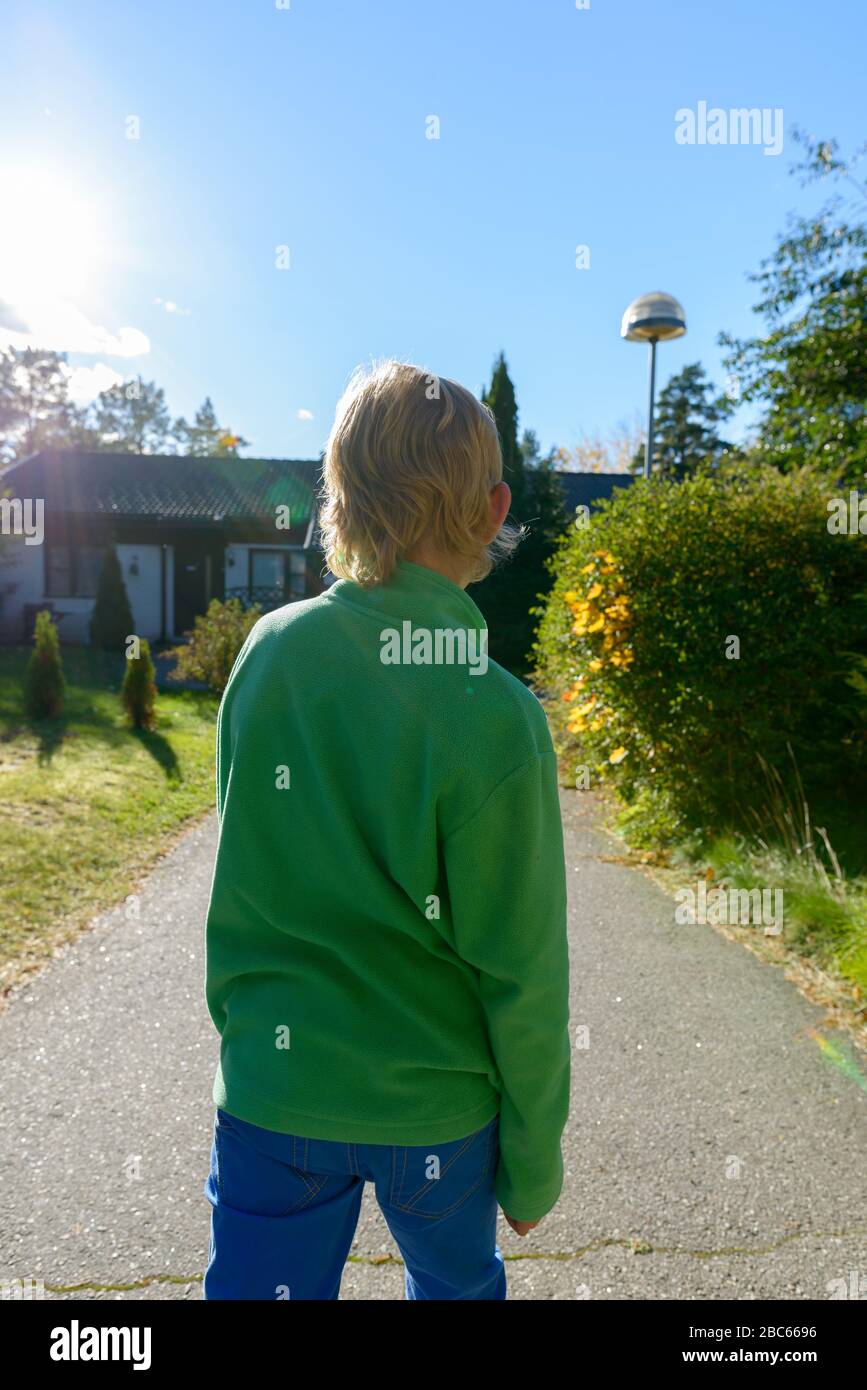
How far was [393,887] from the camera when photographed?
1416 millimetres

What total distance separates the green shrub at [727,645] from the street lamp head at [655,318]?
288 centimetres

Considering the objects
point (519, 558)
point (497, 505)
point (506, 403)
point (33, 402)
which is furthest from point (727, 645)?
point (33, 402)

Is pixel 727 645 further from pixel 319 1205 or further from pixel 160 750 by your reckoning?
pixel 160 750

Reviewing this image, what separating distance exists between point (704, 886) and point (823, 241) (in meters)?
6.14

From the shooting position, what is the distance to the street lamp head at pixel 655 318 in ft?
30.6

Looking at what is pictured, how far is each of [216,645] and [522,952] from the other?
14231mm

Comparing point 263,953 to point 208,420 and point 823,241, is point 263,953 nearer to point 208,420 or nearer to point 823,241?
point 823,241

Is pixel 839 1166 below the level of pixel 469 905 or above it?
below

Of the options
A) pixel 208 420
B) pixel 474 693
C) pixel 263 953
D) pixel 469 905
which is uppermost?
pixel 208 420

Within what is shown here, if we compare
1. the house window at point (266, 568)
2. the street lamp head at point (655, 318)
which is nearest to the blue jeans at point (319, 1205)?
the street lamp head at point (655, 318)

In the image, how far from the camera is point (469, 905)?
1.38 meters

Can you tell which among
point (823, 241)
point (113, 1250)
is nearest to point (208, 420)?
point (823, 241)

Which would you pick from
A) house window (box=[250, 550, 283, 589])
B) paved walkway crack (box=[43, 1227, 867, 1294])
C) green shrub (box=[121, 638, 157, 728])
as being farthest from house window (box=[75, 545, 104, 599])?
paved walkway crack (box=[43, 1227, 867, 1294])

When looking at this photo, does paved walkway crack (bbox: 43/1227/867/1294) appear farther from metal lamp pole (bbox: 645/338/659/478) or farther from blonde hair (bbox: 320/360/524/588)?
metal lamp pole (bbox: 645/338/659/478)
